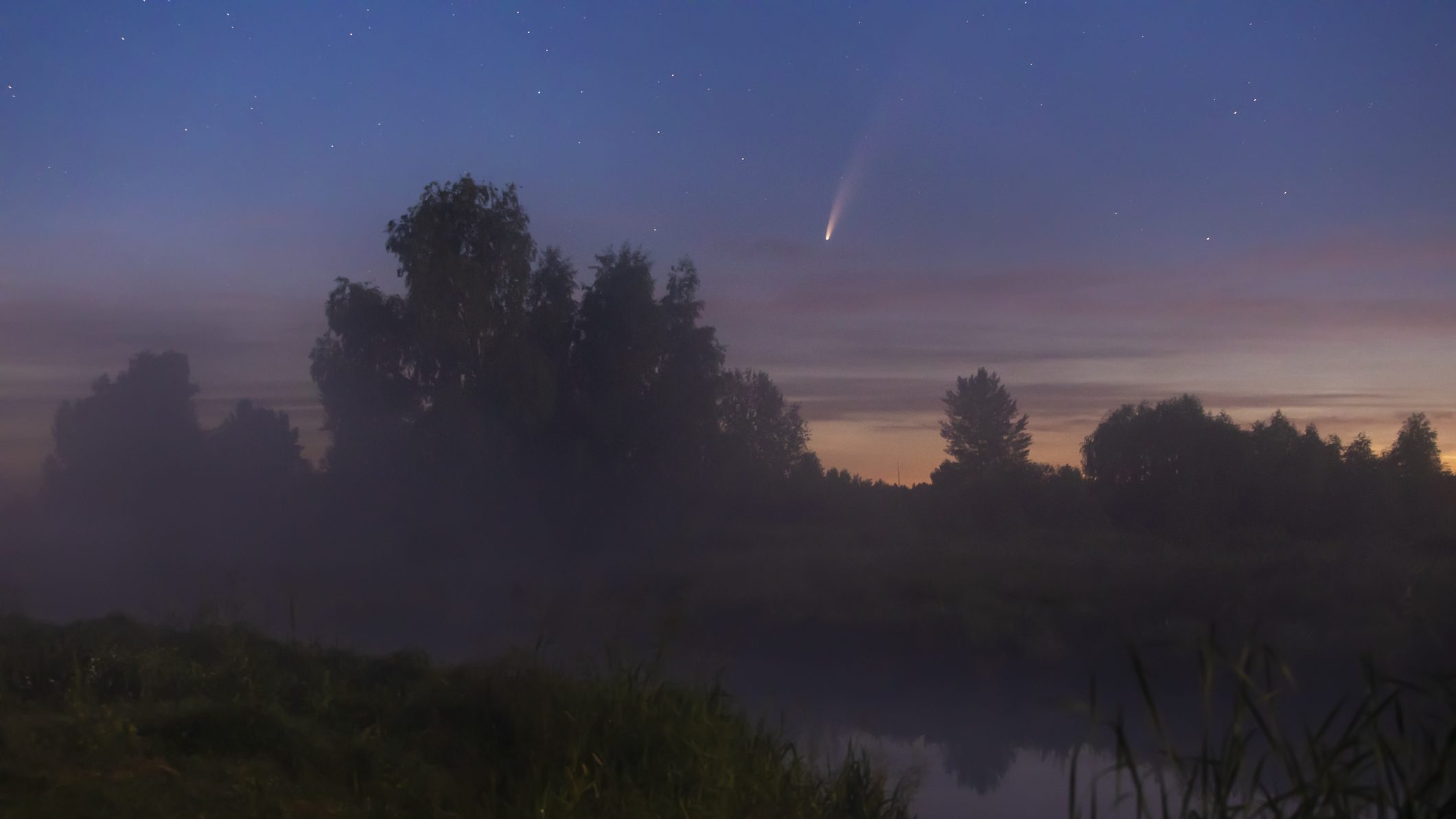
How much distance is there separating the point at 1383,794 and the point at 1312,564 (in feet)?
71.8

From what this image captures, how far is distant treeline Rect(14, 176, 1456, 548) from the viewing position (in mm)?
29891

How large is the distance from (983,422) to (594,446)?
4080 cm

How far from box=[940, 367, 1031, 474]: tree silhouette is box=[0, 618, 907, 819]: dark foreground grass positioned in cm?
5955

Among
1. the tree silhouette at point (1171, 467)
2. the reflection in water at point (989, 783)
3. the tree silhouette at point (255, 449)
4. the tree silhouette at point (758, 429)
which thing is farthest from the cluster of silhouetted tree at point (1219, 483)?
the tree silhouette at point (255, 449)

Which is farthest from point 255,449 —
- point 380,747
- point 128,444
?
point 380,747

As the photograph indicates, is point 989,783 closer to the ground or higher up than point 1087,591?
closer to the ground

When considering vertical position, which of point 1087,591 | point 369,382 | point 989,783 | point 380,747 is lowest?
point 989,783

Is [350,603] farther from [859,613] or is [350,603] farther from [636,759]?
[636,759]

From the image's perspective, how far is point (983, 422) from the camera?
6681 cm

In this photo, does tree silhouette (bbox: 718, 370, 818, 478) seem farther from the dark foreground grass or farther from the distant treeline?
the dark foreground grass

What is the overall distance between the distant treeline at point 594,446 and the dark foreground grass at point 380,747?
21.4 metres

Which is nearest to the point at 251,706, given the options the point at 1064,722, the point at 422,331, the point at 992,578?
the point at 1064,722

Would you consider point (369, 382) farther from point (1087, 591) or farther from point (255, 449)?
point (1087, 591)

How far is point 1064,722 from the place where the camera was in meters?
16.2
